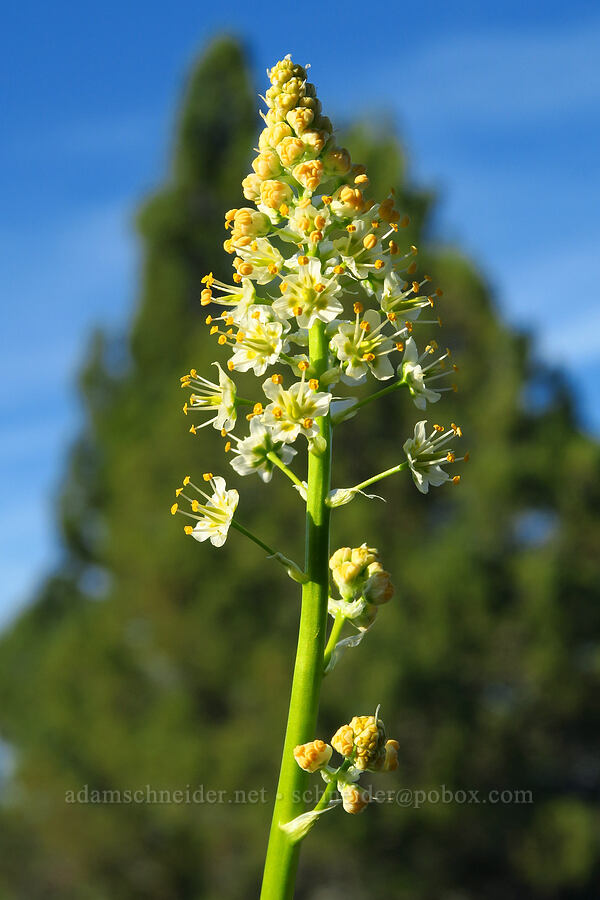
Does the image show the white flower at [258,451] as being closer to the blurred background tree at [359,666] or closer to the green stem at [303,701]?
the green stem at [303,701]

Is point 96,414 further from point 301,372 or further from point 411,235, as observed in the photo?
point 301,372

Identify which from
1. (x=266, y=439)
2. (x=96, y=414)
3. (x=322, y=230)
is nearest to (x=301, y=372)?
(x=266, y=439)

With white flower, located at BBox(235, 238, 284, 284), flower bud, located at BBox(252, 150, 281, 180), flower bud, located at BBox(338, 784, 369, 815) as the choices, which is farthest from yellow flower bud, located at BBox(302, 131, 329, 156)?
flower bud, located at BBox(338, 784, 369, 815)

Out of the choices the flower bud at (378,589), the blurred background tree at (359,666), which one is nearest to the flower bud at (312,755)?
the flower bud at (378,589)

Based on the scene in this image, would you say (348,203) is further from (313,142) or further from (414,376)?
(414,376)

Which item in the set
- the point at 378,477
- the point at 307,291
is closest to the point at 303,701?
the point at 378,477

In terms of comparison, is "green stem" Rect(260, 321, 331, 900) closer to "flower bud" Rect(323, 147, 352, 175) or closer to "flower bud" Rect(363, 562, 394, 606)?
"flower bud" Rect(363, 562, 394, 606)

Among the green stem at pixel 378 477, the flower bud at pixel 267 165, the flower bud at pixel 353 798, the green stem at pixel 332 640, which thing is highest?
the flower bud at pixel 267 165
